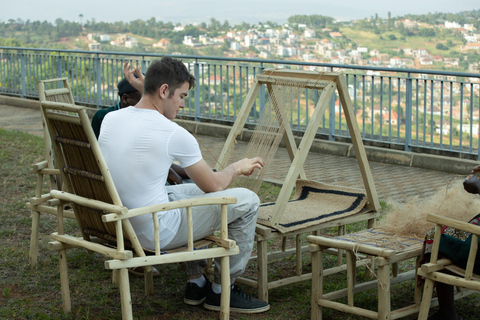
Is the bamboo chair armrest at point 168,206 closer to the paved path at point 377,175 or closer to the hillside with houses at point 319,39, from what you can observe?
the paved path at point 377,175

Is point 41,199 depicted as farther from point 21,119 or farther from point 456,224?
point 21,119

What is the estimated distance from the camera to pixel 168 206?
305 centimetres

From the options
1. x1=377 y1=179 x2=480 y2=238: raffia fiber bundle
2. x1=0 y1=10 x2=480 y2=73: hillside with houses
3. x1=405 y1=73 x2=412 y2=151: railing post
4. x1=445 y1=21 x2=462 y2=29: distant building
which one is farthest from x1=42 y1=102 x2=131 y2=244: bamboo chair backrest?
x1=445 y1=21 x2=462 y2=29: distant building

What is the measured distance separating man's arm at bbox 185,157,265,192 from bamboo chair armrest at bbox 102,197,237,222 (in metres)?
0.19

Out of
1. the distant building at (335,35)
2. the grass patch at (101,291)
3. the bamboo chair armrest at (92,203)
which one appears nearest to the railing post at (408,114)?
the grass patch at (101,291)

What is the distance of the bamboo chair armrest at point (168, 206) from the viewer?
291cm

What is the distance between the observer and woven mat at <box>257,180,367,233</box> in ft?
12.5

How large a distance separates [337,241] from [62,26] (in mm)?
36564

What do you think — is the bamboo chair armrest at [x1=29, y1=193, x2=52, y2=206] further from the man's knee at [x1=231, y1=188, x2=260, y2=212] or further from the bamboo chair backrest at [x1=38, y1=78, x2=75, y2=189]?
the man's knee at [x1=231, y1=188, x2=260, y2=212]

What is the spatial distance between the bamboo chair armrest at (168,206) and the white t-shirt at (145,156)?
186 mm

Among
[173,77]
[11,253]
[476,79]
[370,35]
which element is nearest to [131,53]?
[476,79]

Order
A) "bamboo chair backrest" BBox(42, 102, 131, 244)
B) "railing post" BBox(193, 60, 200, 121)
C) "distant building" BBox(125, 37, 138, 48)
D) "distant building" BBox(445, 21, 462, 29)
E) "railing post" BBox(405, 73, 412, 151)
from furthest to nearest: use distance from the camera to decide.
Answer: "distant building" BBox(125, 37, 138, 48) < "distant building" BBox(445, 21, 462, 29) < "railing post" BBox(193, 60, 200, 121) < "railing post" BBox(405, 73, 412, 151) < "bamboo chair backrest" BBox(42, 102, 131, 244)

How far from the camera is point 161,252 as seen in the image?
323 centimetres

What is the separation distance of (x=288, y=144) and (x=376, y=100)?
15.2ft
